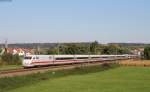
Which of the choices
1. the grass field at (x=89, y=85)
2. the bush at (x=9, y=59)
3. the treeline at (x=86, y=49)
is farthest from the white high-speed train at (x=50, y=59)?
the treeline at (x=86, y=49)

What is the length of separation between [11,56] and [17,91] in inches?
2002

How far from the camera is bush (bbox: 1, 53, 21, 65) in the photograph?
76312mm

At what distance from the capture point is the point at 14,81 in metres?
34.2

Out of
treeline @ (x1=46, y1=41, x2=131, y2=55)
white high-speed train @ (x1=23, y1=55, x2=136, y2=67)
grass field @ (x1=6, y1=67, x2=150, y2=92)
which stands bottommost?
grass field @ (x1=6, y1=67, x2=150, y2=92)

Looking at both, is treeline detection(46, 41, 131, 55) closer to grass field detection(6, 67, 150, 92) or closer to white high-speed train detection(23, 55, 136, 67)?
white high-speed train detection(23, 55, 136, 67)

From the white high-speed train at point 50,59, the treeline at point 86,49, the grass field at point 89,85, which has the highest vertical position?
the treeline at point 86,49

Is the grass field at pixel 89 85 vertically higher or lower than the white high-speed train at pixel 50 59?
lower

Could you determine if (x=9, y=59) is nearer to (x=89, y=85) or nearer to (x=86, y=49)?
(x=89, y=85)

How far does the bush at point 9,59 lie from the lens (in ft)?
250

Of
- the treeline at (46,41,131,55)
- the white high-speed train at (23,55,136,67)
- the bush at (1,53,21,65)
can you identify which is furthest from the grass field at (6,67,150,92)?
the treeline at (46,41,131,55)

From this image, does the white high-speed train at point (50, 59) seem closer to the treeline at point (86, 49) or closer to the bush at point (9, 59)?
the bush at point (9, 59)

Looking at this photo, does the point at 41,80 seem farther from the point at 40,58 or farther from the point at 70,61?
the point at 70,61

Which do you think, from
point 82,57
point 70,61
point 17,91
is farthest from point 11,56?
point 17,91

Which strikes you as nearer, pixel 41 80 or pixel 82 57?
pixel 41 80
